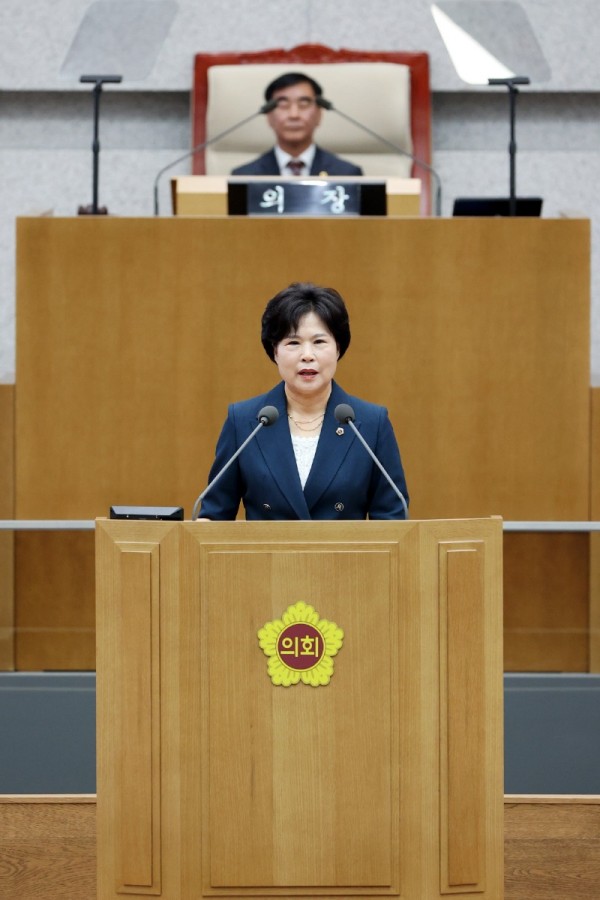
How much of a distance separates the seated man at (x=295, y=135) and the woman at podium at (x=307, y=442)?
281cm

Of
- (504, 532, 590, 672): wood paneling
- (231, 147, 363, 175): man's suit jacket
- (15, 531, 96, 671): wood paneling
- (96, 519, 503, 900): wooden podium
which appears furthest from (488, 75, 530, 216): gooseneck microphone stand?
(96, 519, 503, 900): wooden podium

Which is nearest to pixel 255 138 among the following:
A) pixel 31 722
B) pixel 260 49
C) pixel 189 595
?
pixel 260 49

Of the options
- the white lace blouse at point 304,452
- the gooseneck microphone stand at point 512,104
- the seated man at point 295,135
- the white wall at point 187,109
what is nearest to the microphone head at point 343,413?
the white lace blouse at point 304,452

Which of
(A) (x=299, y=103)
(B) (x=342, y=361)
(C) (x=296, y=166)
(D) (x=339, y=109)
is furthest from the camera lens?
(D) (x=339, y=109)

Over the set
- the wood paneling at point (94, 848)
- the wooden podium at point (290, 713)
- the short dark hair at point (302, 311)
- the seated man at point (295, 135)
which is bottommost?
the wood paneling at point (94, 848)

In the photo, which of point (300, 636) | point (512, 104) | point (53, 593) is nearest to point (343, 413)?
point (300, 636)

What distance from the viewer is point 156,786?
211 centimetres

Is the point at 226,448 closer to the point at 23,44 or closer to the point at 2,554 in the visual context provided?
the point at 2,554

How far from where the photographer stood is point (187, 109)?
6.39 m

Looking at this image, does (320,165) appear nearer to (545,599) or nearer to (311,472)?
(545,599)

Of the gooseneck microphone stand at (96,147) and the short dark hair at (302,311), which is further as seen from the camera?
the gooseneck microphone stand at (96,147)

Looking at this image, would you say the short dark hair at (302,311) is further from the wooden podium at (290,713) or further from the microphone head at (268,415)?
the wooden podium at (290,713)

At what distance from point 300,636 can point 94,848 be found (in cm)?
83

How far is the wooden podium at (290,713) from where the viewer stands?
2080mm
